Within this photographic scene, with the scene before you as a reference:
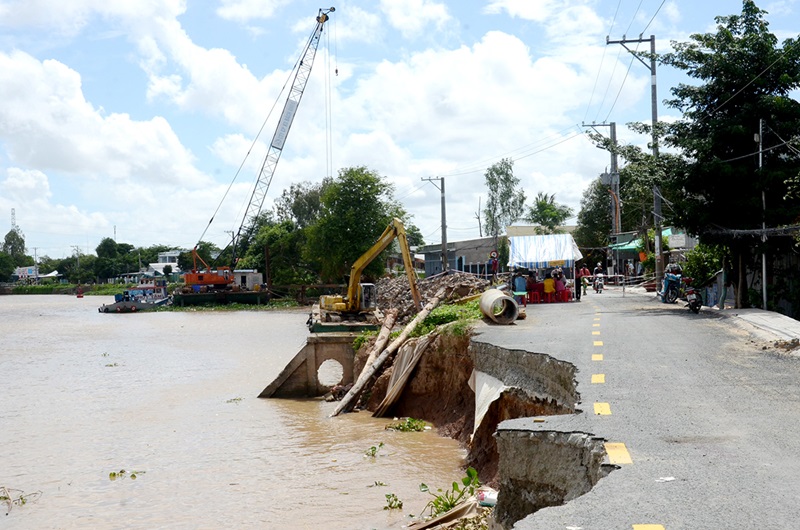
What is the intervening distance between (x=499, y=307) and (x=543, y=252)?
10.7m

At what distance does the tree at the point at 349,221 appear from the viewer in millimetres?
66625

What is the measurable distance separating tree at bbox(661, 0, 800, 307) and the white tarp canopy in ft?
21.4

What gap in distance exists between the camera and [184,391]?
75.9 feet

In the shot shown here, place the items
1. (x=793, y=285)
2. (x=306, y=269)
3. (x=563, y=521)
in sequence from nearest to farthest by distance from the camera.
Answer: (x=563, y=521) < (x=793, y=285) < (x=306, y=269)

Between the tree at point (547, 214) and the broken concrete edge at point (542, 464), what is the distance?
5730 cm

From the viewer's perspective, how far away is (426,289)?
38406 millimetres

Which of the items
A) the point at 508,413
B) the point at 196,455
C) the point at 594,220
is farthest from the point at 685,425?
the point at 594,220

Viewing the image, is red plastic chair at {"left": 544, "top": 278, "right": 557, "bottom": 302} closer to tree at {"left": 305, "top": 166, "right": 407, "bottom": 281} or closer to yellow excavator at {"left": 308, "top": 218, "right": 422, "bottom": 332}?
yellow excavator at {"left": 308, "top": 218, "right": 422, "bottom": 332}

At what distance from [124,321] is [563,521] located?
6223 cm

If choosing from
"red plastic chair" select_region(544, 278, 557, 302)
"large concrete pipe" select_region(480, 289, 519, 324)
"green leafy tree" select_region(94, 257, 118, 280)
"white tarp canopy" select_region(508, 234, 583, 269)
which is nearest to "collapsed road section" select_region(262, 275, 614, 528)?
"large concrete pipe" select_region(480, 289, 519, 324)

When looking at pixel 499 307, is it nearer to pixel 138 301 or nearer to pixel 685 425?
pixel 685 425

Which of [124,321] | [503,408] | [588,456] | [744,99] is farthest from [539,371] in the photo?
[124,321]

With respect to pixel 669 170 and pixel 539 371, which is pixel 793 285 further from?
pixel 539 371

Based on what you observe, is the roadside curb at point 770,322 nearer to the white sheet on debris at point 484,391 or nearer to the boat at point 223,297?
the white sheet on debris at point 484,391
